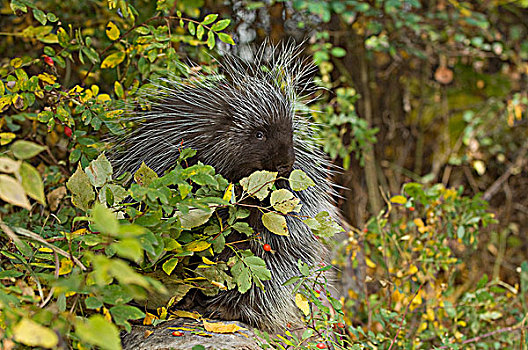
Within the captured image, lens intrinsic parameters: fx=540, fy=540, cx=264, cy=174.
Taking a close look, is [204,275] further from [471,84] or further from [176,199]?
[471,84]

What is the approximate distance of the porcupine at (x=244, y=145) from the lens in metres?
1.66

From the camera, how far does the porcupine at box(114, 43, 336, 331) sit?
1660 mm

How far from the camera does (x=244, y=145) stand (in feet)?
5.45

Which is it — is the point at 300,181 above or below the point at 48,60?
below

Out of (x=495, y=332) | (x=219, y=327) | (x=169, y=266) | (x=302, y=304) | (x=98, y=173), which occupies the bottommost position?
(x=495, y=332)

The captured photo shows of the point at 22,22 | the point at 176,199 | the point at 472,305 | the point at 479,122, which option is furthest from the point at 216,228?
the point at 479,122

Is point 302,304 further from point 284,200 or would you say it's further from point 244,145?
point 244,145

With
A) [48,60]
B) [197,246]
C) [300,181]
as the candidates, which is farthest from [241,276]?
[48,60]

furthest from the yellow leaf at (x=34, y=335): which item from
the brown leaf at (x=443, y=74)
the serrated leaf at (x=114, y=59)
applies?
the brown leaf at (x=443, y=74)

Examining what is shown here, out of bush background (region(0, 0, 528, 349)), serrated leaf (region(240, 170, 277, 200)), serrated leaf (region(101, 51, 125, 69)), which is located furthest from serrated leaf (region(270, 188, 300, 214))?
serrated leaf (region(101, 51, 125, 69))

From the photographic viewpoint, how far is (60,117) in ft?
5.59

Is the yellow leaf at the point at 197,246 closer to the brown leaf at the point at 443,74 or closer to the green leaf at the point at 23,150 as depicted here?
the green leaf at the point at 23,150

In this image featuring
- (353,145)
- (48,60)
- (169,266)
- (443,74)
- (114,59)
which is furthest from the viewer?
(443,74)

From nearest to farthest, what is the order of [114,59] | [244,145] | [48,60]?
[244,145] < [48,60] < [114,59]
